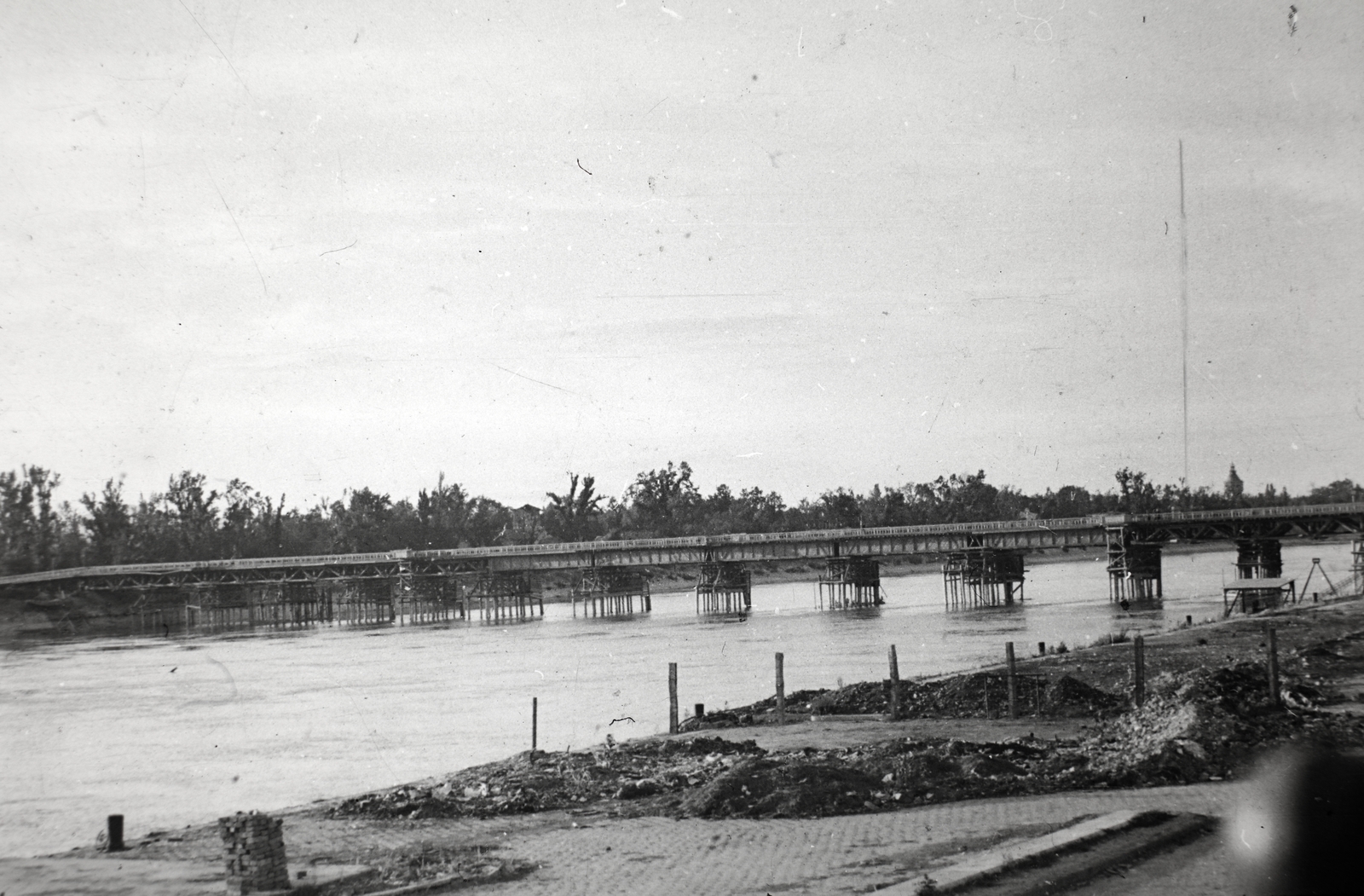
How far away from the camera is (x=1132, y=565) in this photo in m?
86.0

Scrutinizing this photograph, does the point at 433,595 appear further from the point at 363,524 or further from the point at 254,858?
the point at 254,858

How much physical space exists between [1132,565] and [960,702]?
6237cm

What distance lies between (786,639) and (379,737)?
3423 centimetres

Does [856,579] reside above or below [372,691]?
above

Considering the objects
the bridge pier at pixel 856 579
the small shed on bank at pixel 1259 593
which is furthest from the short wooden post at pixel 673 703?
the bridge pier at pixel 856 579

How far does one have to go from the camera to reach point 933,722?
27.3 m

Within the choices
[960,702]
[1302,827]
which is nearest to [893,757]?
[1302,827]

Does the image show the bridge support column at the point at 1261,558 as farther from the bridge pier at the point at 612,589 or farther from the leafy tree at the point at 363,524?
the leafy tree at the point at 363,524

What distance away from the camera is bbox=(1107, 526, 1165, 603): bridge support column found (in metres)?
85.6

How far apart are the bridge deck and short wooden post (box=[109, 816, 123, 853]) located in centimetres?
8114

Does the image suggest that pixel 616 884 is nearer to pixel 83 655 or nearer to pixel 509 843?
pixel 509 843

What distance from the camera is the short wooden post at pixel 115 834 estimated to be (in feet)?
62.5

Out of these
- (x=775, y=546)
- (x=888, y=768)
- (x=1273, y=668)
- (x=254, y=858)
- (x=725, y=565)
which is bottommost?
(x=725, y=565)

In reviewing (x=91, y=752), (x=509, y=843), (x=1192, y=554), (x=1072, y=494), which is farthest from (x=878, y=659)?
(x=1192, y=554)
